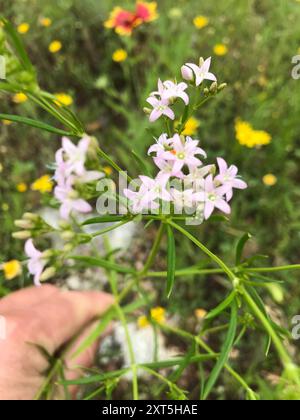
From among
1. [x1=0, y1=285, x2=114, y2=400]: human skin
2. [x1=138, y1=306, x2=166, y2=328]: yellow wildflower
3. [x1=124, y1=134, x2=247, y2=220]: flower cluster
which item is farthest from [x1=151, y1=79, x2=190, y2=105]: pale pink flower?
[x1=138, y1=306, x2=166, y2=328]: yellow wildflower

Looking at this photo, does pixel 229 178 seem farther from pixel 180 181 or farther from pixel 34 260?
pixel 34 260

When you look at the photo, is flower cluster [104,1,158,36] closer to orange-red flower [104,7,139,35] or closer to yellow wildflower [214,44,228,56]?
orange-red flower [104,7,139,35]

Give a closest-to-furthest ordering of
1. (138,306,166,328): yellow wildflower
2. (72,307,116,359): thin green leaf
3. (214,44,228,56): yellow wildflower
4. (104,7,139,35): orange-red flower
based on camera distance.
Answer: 1. (72,307,116,359): thin green leaf
2. (138,306,166,328): yellow wildflower
3. (104,7,139,35): orange-red flower
4. (214,44,228,56): yellow wildflower

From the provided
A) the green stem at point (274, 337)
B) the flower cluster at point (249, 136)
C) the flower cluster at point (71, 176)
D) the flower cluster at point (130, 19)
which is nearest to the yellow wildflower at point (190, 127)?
the flower cluster at point (249, 136)

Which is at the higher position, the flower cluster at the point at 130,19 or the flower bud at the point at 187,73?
the flower cluster at the point at 130,19

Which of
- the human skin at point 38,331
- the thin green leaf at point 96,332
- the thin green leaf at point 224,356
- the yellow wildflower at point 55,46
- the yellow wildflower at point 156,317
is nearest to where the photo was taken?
the thin green leaf at point 224,356

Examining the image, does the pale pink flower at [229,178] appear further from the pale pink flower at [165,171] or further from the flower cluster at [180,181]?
the pale pink flower at [165,171]

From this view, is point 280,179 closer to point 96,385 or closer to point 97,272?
point 97,272

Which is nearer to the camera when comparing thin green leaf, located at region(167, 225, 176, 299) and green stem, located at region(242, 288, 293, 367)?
green stem, located at region(242, 288, 293, 367)
